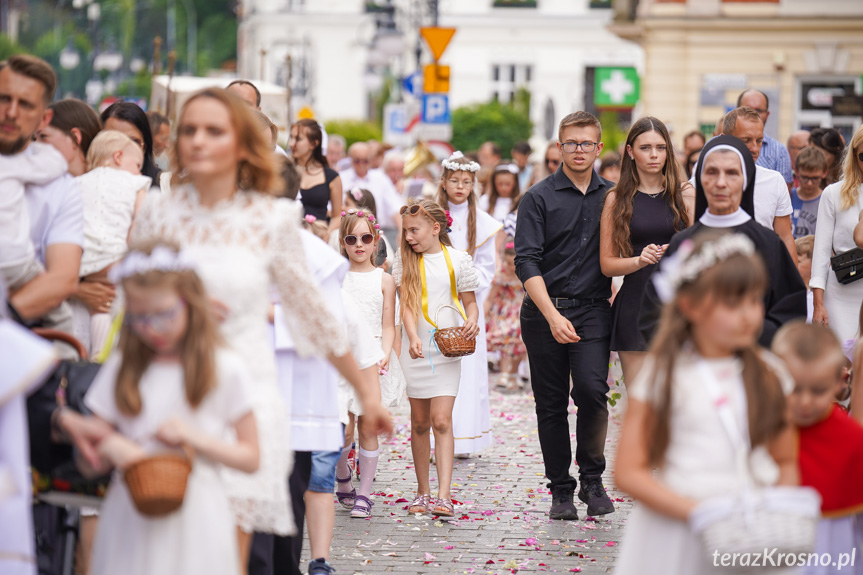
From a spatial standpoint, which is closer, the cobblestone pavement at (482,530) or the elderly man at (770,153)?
the cobblestone pavement at (482,530)

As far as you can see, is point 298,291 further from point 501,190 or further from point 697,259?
point 501,190

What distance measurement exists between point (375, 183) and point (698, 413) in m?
13.5

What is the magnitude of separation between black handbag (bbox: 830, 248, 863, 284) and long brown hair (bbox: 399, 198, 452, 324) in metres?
2.47

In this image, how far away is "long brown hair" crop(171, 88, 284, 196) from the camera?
13.9 ft

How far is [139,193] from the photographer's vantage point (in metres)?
6.03

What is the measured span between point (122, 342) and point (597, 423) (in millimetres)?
4300

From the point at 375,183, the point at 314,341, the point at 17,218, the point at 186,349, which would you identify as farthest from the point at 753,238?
the point at 375,183

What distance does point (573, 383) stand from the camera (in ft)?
25.0

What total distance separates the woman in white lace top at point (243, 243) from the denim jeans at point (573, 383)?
3333 mm

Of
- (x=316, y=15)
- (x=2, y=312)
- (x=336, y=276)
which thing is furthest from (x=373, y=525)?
(x=316, y=15)

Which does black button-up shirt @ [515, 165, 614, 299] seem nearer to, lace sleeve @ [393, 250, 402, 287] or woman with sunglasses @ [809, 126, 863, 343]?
lace sleeve @ [393, 250, 402, 287]

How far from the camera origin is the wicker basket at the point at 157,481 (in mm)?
3578

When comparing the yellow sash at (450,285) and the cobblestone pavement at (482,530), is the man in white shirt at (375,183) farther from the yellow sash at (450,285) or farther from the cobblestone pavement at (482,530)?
the yellow sash at (450,285)

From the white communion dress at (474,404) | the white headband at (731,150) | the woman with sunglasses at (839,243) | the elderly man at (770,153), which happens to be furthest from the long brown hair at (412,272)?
the elderly man at (770,153)
